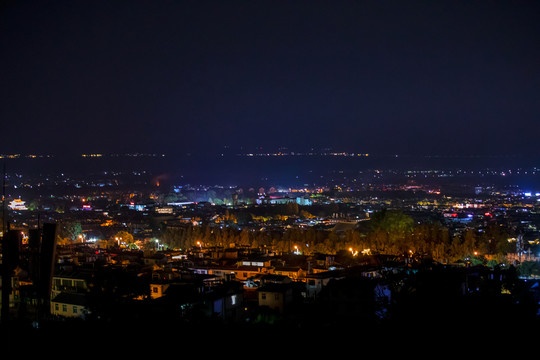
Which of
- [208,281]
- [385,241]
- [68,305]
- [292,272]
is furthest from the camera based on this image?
[385,241]

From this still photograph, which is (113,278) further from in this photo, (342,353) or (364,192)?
(364,192)

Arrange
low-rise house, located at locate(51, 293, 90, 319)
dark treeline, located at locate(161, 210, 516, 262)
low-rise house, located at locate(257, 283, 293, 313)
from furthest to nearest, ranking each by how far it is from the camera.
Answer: dark treeline, located at locate(161, 210, 516, 262) → low-rise house, located at locate(257, 283, 293, 313) → low-rise house, located at locate(51, 293, 90, 319)

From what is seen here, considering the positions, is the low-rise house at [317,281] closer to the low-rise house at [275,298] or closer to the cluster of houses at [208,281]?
the cluster of houses at [208,281]

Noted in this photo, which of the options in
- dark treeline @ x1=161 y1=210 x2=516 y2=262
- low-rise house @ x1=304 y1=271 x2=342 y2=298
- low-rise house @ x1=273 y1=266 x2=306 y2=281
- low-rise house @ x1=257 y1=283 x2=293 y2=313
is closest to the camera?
low-rise house @ x1=257 y1=283 x2=293 y2=313

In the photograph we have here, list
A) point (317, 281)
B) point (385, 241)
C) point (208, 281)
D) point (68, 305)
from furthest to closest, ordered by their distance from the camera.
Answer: point (385, 241) < point (317, 281) < point (208, 281) < point (68, 305)

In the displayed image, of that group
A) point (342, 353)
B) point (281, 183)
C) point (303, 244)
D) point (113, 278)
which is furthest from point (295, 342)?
point (281, 183)

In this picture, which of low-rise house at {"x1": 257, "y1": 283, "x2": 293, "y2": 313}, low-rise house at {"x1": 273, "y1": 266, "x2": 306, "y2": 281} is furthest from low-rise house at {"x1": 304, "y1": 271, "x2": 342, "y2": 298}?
low-rise house at {"x1": 257, "y1": 283, "x2": 293, "y2": 313}

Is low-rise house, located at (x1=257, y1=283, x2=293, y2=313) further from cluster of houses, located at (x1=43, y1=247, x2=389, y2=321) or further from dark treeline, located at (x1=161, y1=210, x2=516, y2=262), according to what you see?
dark treeline, located at (x1=161, y1=210, x2=516, y2=262)

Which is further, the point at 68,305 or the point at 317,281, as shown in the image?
the point at 317,281

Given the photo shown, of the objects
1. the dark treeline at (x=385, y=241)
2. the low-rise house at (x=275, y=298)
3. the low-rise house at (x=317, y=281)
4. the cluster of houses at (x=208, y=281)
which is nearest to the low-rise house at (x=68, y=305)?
the cluster of houses at (x=208, y=281)

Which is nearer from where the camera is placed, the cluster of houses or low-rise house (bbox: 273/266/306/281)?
the cluster of houses

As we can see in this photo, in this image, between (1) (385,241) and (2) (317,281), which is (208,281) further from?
(1) (385,241)

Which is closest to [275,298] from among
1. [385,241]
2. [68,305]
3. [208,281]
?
[208,281]
